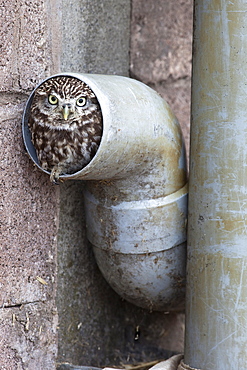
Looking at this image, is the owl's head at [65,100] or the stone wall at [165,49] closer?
the owl's head at [65,100]

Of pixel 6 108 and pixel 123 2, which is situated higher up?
pixel 123 2

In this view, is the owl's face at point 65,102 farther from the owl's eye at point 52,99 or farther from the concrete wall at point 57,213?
the concrete wall at point 57,213

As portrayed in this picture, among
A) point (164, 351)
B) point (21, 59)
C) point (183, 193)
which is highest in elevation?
point (21, 59)

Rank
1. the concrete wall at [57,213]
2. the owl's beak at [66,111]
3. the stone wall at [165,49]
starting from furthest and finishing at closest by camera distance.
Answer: the stone wall at [165,49] → the concrete wall at [57,213] → the owl's beak at [66,111]

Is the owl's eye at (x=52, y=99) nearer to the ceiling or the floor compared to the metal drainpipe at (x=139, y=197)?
nearer to the ceiling

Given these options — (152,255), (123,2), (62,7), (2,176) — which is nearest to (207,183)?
(152,255)

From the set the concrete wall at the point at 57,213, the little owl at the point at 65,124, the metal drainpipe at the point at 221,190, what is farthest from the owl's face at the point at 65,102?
the metal drainpipe at the point at 221,190

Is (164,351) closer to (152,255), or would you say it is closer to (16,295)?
(152,255)

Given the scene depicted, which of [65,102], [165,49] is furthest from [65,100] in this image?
[165,49]

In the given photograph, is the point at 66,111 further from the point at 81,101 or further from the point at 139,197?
the point at 139,197
